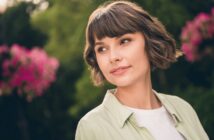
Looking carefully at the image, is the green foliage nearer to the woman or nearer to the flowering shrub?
the flowering shrub

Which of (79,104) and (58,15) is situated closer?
(79,104)

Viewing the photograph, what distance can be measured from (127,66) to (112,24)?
Answer: 20cm

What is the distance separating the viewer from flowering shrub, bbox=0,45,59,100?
22.0 feet

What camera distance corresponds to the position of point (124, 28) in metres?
2.33

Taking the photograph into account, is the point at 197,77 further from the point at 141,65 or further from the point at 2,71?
the point at 141,65

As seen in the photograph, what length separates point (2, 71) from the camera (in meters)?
6.75

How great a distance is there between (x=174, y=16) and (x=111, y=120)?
281 centimetres

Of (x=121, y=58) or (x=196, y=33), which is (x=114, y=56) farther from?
(x=196, y=33)

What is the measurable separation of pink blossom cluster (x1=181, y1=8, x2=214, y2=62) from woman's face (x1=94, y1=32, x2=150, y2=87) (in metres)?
2.79

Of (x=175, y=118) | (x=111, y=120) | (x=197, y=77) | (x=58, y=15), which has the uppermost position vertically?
(x=58, y=15)

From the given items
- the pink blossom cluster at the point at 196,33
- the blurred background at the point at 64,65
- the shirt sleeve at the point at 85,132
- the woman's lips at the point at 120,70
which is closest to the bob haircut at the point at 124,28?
the woman's lips at the point at 120,70

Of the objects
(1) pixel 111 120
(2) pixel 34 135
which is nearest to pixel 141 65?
(1) pixel 111 120

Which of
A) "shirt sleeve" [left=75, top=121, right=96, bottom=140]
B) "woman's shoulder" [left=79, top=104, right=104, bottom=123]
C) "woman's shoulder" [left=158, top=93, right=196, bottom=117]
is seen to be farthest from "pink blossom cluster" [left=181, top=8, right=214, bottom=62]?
"shirt sleeve" [left=75, top=121, right=96, bottom=140]

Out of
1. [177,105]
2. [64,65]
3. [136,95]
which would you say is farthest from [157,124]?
[64,65]
